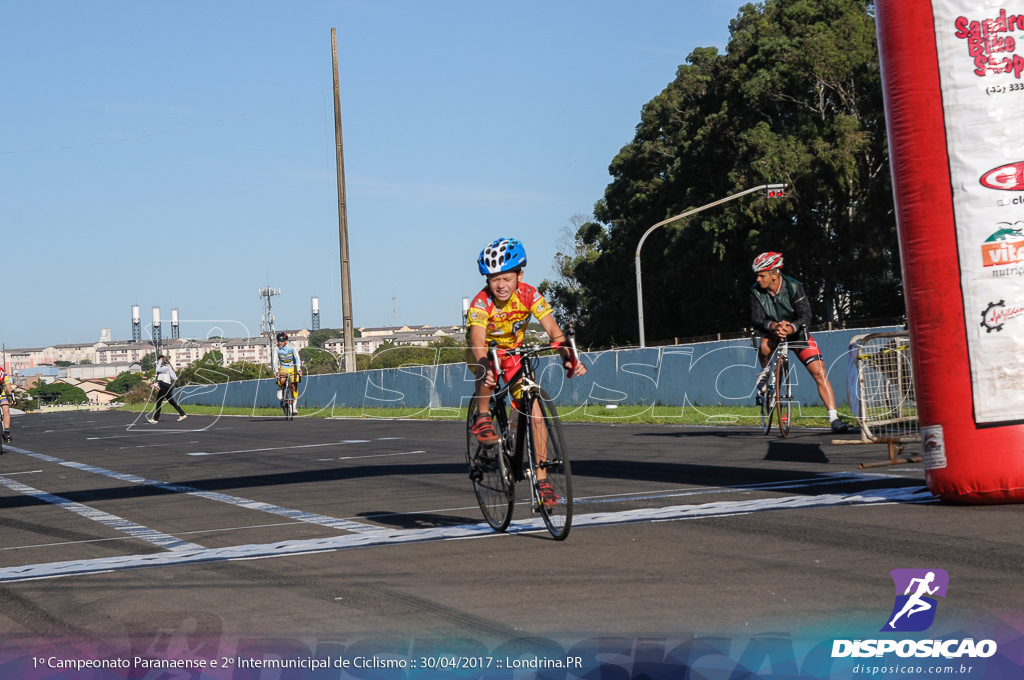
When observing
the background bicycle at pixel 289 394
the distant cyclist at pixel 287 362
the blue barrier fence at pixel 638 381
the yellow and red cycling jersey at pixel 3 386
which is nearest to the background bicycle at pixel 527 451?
the blue barrier fence at pixel 638 381

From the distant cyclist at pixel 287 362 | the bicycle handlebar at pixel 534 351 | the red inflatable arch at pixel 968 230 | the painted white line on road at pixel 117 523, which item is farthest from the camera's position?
the distant cyclist at pixel 287 362

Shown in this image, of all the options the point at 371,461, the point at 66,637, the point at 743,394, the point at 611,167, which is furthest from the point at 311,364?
the point at 66,637

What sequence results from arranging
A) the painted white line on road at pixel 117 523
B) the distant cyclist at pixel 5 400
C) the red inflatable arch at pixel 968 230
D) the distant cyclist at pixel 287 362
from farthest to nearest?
the distant cyclist at pixel 287 362 → the distant cyclist at pixel 5 400 → the painted white line on road at pixel 117 523 → the red inflatable arch at pixel 968 230

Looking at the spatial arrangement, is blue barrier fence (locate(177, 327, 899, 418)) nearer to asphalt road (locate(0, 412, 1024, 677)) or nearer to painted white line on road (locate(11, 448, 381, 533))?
Answer: asphalt road (locate(0, 412, 1024, 677))

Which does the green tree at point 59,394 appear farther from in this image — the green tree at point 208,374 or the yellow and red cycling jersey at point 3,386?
the yellow and red cycling jersey at point 3,386

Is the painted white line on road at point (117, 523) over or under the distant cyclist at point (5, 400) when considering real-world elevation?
under

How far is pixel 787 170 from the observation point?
151ft

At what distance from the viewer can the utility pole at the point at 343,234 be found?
4078 cm

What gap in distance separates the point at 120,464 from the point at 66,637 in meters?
12.2

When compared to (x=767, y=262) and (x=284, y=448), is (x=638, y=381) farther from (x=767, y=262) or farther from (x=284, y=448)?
(x=767, y=262)

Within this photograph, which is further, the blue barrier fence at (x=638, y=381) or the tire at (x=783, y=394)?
the blue barrier fence at (x=638, y=381)

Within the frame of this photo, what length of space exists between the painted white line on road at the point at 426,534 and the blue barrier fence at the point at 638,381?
17.0 feet

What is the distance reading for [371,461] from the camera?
1391cm

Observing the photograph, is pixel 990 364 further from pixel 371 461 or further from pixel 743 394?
pixel 743 394
